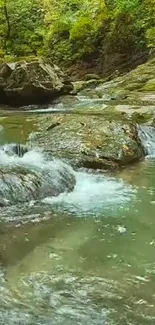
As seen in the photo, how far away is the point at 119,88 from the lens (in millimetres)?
14633

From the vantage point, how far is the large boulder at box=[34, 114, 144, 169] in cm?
796

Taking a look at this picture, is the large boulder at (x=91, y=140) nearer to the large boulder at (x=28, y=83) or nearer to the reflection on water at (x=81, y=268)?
the reflection on water at (x=81, y=268)

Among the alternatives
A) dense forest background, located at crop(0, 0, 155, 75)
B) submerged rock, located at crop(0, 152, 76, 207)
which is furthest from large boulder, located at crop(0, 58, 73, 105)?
dense forest background, located at crop(0, 0, 155, 75)

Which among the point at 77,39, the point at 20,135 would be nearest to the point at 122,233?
the point at 20,135

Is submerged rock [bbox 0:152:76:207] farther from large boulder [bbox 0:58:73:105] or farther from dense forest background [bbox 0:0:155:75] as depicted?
dense forest background [bbox 0:0:155:75]

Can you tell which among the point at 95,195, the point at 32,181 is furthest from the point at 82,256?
the point at 32,181

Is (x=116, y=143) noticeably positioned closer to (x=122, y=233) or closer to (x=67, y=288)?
(x=122, y=233)

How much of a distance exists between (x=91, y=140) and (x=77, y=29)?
1422cm

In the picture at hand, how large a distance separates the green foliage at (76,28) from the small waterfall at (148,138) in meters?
8.98

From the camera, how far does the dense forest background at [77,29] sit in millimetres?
19328

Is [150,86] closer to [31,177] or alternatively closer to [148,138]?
[148,138]

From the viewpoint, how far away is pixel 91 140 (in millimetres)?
8430

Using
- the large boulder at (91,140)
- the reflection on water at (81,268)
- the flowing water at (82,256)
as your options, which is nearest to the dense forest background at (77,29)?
the large boulder at (91,140)

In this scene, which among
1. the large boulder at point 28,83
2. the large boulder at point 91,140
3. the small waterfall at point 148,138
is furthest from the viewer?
the large boulder at point 28,83
